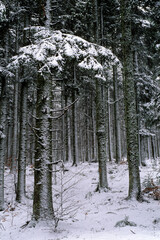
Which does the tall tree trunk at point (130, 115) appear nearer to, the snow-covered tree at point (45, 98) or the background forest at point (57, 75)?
the background forest at point (57, 75)

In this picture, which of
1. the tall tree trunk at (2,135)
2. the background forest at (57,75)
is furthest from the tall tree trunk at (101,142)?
the tall tree trunk at (2,135)

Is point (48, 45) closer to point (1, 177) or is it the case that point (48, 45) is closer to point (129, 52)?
point (129, 52)

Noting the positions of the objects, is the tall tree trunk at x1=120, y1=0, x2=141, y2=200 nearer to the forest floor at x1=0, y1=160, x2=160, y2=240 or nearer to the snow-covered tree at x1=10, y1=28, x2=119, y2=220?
the forest floor at x1=0, y1=160, x2=160, y2=240

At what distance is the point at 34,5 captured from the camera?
891 cm

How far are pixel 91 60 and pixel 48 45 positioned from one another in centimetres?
142

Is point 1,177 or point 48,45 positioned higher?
point 48,45

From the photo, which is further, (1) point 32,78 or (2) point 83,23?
(2) point 83,23

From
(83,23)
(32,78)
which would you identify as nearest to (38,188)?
(32,78)

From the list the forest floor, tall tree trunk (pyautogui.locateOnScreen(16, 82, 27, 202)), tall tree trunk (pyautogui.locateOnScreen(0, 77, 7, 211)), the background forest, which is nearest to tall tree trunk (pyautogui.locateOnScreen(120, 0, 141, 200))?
the background forest

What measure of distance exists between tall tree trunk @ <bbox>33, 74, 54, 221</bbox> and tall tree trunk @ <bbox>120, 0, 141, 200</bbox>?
3.55 metres

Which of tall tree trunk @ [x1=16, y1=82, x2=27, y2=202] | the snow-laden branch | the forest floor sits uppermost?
the snow-laden branch

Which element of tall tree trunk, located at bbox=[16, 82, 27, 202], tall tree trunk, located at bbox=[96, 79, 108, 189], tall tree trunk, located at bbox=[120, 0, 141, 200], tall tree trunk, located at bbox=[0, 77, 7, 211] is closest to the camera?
tall tree trunk, located at bbox=[120, 0, 141, 200]

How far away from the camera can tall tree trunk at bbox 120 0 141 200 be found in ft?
22.7

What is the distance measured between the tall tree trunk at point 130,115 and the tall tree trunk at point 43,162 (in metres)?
3.55
